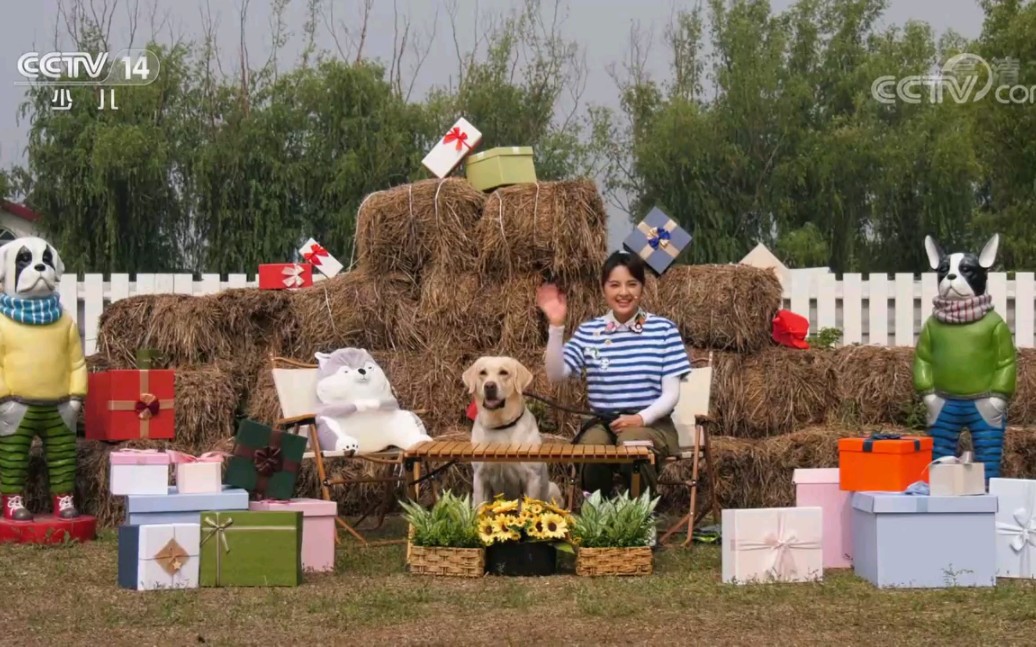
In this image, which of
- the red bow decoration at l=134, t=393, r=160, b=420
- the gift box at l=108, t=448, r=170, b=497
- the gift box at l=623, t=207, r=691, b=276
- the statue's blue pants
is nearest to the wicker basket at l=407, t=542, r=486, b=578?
the gift box at l=108, t=448, r=170, b=497

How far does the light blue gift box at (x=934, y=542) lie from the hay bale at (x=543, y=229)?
139 inches

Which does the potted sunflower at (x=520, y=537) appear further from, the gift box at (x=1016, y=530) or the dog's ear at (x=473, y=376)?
the gift box at (x=1016, y=530)

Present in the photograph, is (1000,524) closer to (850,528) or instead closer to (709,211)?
(850,528)

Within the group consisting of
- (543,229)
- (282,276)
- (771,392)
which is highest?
(543,229)

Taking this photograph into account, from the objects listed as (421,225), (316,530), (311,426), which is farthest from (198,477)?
(421,225)

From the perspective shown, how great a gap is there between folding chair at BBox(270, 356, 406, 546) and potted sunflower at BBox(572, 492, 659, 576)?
1.48 meters

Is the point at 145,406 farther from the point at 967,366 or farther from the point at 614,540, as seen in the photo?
the point at 967,366

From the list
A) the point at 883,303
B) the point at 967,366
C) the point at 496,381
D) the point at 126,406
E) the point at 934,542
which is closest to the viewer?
the point at 934,542

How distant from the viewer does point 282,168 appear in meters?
21.7

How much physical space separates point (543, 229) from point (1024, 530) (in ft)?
12.2

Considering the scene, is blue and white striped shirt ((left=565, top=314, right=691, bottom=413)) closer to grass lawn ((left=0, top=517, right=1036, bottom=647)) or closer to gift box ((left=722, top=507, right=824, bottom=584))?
grass lawn ((left=0, top=517, right=1036, bottom=647))

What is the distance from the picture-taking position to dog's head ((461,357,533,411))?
237 inches

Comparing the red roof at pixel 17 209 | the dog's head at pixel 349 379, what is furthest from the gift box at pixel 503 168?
the red roof at pixel 17 209

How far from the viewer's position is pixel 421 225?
8.42 m
